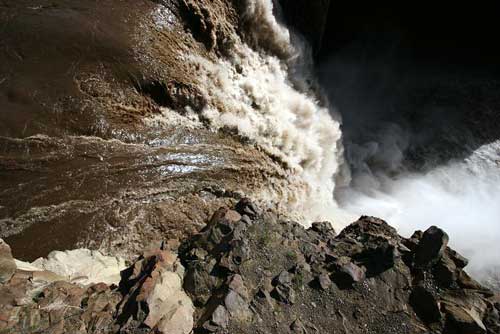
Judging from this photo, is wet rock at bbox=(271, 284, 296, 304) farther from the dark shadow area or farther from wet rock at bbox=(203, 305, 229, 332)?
the dark shadow area

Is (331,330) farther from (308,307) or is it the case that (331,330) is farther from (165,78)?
(165,78)

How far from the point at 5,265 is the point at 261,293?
10.1 feet

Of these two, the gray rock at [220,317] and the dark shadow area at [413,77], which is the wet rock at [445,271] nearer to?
the gray rock at [220,317]

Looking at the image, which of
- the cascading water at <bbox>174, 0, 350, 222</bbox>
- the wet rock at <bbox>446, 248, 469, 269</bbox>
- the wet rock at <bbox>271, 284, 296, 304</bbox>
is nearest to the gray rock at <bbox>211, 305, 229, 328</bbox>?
the wet rock at <bbox>271, 284, 296, 304</bbox>

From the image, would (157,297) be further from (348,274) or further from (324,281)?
(348,274)

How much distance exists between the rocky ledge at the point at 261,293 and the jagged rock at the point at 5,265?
0.01 metres

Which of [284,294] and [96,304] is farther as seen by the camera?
[284,294]

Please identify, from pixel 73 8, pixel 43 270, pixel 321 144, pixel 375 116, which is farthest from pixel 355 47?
pixel 43 270

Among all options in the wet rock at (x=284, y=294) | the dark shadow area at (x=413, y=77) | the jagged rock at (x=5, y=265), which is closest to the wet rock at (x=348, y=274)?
the wet rock at (x=284, y=294)

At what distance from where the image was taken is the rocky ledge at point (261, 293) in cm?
397

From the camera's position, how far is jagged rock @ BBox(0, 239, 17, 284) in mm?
4180

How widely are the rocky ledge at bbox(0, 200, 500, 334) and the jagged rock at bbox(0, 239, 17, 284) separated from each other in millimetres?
12

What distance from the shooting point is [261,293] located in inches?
172

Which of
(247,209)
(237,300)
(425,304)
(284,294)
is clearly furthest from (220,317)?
(425,304)
